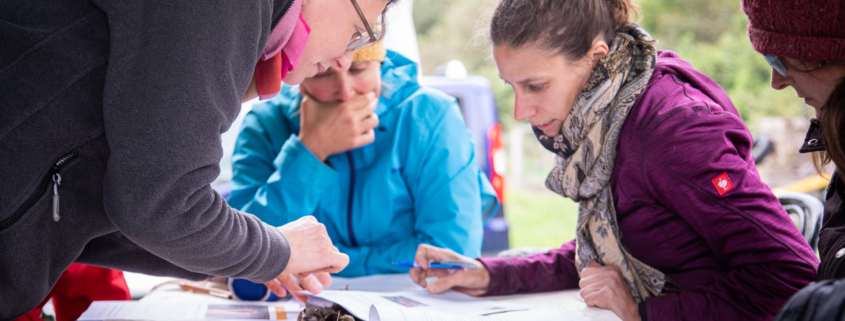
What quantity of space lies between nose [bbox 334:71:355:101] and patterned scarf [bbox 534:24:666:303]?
79cm

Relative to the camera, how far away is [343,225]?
204 centimetres

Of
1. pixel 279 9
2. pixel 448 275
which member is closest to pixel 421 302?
pixel 448 275

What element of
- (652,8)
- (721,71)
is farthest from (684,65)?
(652,8)

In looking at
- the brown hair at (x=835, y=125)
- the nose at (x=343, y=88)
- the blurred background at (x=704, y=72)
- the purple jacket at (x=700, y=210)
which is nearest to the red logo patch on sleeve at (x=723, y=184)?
the purple jacket at (x=700, y=210)

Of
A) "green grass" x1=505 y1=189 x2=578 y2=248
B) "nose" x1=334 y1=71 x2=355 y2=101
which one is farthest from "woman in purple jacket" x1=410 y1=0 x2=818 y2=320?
"green grass" x1=505 y1=189 x2=578 y2=248

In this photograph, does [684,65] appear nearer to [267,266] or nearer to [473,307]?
[473,307]

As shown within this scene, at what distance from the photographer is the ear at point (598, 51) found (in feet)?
5.02

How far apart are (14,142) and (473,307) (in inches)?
40.2

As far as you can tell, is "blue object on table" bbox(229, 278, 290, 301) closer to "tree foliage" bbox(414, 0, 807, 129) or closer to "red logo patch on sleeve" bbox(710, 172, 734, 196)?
"red logo patch on sleeve" bbox(710, 172, 734, 196)

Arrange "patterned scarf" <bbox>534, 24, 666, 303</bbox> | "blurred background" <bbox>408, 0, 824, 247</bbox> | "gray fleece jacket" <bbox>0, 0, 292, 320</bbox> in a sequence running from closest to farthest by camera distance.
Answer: "gray fleece jacket" <bbox>0, 0, 292, 320</bbox> → "patterned scarf" <bbox>534, 24, 666, 303</bbox> → "blurred background" <bbox>408, 0, 824, 247</bbox>

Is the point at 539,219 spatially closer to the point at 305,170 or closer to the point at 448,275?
the point at 305,170

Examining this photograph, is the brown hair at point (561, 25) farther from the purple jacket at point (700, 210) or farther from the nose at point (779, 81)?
the nose at point (779, 81)

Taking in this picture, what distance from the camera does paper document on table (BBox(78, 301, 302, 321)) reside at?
1.37m

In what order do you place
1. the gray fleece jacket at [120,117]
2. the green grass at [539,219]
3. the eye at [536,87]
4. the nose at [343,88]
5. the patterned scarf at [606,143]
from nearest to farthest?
the gray fleece jacket at [120,117], the patterned scarf at [606,143], the eye at [536,87], the nose at [343,88], the green grass at [539,219]
